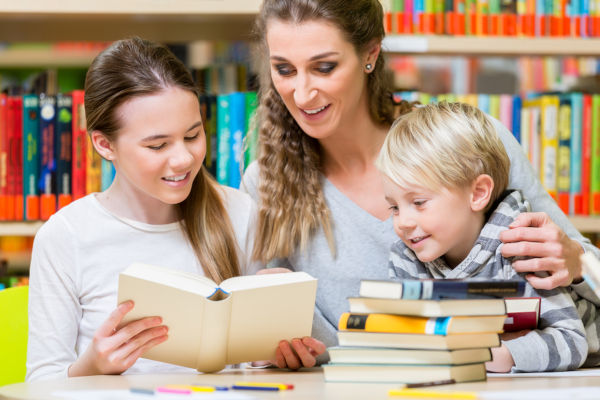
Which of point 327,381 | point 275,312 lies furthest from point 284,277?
point 327,381

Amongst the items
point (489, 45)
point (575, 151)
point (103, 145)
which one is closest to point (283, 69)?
point (103, 145)

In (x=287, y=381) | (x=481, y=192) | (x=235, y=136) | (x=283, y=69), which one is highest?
(x=283, y=69)

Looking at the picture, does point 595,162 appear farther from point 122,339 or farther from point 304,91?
point 122,339

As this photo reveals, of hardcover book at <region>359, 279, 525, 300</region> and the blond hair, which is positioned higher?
the blond hair

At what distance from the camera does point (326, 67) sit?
157 cm

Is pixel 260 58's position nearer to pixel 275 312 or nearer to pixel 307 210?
pixel 307 210

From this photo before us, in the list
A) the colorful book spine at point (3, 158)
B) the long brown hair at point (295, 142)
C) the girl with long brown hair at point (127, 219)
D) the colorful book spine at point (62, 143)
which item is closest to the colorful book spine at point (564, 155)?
the long brown hair at point (295, 142)

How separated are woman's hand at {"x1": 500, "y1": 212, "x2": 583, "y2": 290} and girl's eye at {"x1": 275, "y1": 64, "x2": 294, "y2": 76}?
579 millimetres

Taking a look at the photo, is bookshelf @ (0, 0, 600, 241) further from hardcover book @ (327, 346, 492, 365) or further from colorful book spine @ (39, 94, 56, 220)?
hardcover book @ (327, 346, 492, 365)

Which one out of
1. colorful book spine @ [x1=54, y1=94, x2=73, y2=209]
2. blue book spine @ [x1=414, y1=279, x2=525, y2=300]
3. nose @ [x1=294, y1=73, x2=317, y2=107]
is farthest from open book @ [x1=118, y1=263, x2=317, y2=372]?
colorful book spine @ [x1=54, y1=94, x2=73, y2=209]

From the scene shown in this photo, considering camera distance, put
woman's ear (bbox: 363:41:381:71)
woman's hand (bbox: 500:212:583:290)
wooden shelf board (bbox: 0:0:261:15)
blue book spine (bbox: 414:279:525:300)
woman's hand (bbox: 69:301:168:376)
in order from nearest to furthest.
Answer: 1. blue book spine (bbox: 414:279:525:300)
2. woman's hand (bbox: 69:301:168:376)
3. woman's hand (bbox: 500:212:583:290)
4. woman's ear (bbox: 363:41:381:71)
5. wooden shelf board (bbox: 0:0:261:15)

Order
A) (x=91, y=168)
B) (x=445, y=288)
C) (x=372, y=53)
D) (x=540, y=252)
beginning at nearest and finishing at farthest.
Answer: (x=445, y=288)
(x=540, y=252)
(x=372, y=53)
(x=91, y=168)

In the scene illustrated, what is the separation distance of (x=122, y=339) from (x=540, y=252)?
27.2 inches

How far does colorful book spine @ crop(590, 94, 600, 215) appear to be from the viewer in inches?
79.8
